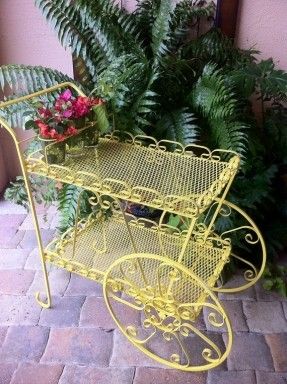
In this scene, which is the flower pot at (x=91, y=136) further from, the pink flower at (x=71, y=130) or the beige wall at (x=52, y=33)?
the beige wall at (x=52, y=33)

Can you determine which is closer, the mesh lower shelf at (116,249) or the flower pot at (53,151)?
the flower pot at (53,151)

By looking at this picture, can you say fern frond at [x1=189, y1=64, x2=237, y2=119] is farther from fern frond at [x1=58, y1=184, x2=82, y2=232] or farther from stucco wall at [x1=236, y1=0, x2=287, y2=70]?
fern frond at [x1=58, y1=184, x2=82, y2=232]

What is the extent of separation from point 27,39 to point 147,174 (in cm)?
137

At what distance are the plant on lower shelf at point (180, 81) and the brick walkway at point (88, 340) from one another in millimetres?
324

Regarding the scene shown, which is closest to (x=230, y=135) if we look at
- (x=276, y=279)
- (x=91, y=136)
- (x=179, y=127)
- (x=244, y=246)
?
(x=179, y=127)

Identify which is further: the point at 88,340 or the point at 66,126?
the point at 88,340

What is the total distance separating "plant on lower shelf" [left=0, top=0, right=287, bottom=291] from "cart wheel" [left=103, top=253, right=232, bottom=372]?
1.37ft

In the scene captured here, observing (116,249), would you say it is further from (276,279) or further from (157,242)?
(276,279)

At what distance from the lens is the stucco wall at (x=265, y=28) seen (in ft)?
5.98

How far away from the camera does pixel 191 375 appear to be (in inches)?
51.6

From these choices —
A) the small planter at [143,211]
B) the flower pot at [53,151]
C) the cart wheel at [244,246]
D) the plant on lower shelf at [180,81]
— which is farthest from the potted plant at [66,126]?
the small planter at [143,211]

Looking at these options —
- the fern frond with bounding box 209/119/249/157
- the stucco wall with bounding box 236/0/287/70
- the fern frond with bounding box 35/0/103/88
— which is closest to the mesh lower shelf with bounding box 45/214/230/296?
the fern frond with bounding box 209/119/249/157

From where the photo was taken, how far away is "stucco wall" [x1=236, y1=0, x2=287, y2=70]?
1824mm

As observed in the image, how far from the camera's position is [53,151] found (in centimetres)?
125
